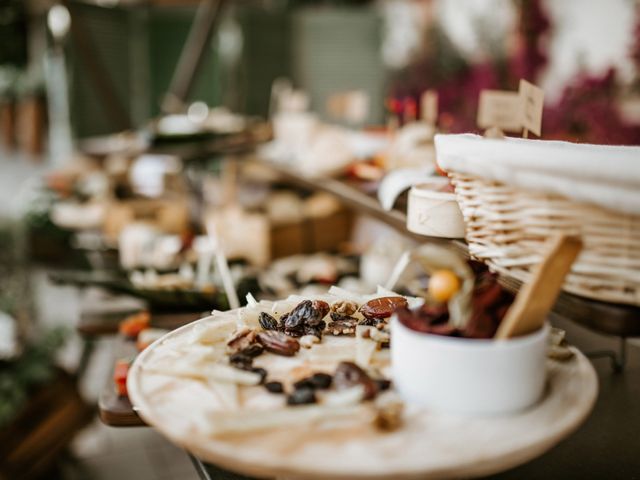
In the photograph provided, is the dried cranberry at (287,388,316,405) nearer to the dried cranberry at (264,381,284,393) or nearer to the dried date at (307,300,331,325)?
the dried cranberry at (264,381,284,393)

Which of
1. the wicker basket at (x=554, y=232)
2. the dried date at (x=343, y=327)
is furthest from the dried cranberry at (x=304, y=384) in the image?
the wicker basket at (x=554, y=232)

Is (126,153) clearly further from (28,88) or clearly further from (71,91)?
(28,88)

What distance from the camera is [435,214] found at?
1.53 meters

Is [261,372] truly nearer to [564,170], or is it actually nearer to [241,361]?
[241,361]

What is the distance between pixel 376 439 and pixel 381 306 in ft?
1.57

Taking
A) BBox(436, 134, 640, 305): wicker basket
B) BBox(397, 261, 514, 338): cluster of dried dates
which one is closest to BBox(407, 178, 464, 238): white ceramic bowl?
BBox(436, 134, 640, 305): wicker basket

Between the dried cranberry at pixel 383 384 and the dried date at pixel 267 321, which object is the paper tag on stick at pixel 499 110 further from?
the dried cranberry at pixel 383 384

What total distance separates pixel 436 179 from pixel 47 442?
2664 millimetres

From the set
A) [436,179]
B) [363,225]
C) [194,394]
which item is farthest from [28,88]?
[194,394]

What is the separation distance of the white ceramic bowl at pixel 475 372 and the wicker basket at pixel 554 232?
0.16m

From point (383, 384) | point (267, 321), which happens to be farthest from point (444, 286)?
point (267, 321)

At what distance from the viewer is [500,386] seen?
2.96 feet

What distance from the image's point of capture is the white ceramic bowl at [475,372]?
90cm

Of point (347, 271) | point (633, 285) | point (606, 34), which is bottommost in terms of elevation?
point (347, 271)
